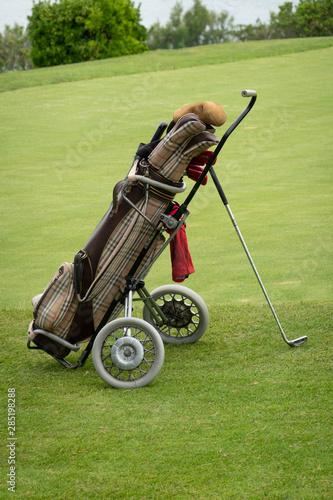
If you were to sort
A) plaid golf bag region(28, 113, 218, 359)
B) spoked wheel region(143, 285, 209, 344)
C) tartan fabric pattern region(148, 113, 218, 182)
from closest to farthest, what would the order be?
tartan fabric pattern region(148, 113, 218, 182) < plaid golf bag region(28, 113, 218, 359) < spoked wheel region(143, 285, 209, 344)

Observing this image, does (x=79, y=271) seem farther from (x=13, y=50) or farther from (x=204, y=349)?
(x=13, y=50)

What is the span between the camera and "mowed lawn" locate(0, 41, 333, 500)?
303 centimetres

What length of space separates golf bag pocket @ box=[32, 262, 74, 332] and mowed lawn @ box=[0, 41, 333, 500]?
13.7 inches

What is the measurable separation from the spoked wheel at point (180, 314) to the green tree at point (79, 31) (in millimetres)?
37973

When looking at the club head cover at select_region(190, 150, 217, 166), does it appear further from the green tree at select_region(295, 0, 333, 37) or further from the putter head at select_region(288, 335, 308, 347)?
the green tree at select_region(295, 0, 333, 37)

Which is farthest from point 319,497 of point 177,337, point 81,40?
point 81,40

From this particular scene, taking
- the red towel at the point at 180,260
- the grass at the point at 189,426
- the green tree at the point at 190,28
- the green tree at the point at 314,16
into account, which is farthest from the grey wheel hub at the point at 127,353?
the green tree at the point at 190,28

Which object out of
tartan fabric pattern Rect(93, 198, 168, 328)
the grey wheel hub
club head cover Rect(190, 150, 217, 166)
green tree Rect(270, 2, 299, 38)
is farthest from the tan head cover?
green tree Rect(270, 2, 299, 38)

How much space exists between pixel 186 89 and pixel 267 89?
6.80 feet

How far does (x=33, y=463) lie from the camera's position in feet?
10.3

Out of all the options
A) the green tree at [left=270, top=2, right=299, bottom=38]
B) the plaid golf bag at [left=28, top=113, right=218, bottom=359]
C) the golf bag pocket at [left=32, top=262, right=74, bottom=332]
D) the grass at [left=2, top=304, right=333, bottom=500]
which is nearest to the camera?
the grass at [left=2, top=304, right=333, bottom=500]

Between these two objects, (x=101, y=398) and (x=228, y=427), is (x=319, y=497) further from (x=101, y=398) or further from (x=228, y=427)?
(x=101, y=398)

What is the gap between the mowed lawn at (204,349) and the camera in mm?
3025

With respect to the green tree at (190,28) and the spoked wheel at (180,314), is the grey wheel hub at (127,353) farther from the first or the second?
the green tree at (190,28)
